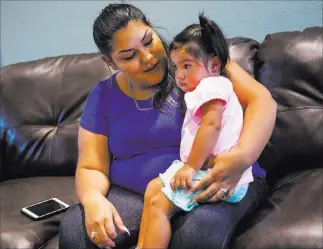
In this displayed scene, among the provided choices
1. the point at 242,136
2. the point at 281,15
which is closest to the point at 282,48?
the point at 281,15

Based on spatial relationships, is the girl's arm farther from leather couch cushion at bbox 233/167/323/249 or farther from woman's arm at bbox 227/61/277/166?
leather couch cushion at bbox 233/167/323/249

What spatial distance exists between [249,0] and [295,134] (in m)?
0.75

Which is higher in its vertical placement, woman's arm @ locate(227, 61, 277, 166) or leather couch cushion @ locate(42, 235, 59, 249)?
woman's arm @ locate(227, 61, 277, 166)

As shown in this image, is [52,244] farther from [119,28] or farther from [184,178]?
[119,28]

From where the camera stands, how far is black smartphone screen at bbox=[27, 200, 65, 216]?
66.1 inches

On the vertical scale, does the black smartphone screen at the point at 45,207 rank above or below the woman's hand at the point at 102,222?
below

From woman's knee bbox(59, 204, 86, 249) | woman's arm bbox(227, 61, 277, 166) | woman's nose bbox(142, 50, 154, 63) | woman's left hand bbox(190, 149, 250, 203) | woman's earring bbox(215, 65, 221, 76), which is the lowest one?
woman's knee bbox(59, 204, 86, 249)

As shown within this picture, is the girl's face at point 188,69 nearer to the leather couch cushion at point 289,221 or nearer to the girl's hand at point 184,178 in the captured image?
the girl's hand at point 184,178

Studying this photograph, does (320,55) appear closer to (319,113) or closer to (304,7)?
(319,113)

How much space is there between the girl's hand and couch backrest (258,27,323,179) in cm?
53

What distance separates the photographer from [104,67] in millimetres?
2061

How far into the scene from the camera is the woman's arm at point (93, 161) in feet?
4.99

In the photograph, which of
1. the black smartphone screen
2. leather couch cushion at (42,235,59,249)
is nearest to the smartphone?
the black smartphone screen

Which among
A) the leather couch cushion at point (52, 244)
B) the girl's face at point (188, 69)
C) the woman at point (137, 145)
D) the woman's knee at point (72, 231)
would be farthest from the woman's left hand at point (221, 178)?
the leather couch cushion at point (52, 244)
